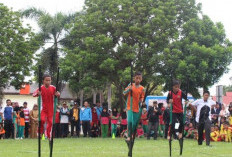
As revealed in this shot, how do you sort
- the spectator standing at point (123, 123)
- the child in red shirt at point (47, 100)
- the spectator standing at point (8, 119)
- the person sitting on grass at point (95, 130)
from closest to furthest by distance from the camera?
the child in red shirt at point (47, 100)
the spectator standing at point (8, 119)
the spectator standing at point (123, 123)
the person sitting on grass at point (95, 130)

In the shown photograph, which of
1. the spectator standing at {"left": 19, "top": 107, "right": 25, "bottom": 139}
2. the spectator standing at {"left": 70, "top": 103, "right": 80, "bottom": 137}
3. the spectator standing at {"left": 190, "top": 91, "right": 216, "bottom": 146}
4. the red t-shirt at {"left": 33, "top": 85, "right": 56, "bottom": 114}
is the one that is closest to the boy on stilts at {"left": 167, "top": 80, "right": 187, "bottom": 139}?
the red t-shirt at {"left": 33, "top": 85, "right": 56, "bottom": 114}

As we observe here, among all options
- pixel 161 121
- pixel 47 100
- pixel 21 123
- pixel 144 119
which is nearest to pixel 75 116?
pixel 21 123

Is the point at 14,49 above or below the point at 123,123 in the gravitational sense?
above

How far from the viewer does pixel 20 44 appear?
40.7 metres

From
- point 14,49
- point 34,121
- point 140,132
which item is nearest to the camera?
point 34,121

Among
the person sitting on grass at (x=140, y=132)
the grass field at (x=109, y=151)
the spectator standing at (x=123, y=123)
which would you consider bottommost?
the grass field at (x=109, y=151)

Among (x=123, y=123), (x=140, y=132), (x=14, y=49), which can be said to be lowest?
(x=140, y=132)

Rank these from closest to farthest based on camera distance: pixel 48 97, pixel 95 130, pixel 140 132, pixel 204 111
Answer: pixel 48 97 < pixel 204 111 < pixel 140 132 < pixel 95 130

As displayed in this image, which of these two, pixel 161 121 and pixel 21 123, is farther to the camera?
pixel 161 121

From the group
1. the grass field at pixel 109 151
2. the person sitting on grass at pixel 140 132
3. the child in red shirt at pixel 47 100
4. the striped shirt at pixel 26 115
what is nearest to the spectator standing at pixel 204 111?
the grass field at pixel 109 151

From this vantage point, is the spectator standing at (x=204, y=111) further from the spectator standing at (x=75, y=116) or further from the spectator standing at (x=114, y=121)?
the spectator standing at (x=75, y=116)

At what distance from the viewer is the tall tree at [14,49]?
39.7 metres

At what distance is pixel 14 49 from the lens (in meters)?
40.1

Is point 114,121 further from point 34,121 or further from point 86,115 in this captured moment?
point 34,121
